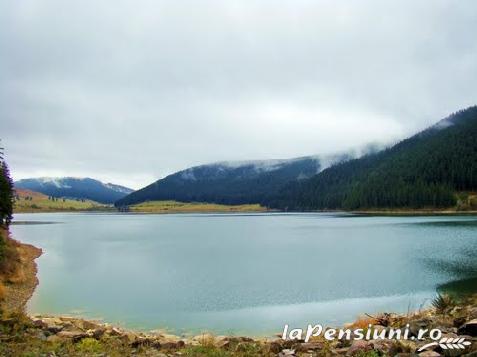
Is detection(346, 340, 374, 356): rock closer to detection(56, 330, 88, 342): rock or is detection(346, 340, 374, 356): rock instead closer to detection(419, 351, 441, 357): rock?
detection(419, 351, 441, 357): rock

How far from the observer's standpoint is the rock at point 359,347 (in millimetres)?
13264

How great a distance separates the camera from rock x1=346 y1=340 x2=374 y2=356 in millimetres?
13264

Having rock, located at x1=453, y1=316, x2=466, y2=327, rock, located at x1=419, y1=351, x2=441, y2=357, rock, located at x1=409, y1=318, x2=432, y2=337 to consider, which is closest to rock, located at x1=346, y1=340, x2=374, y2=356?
rock, located at x1=419, y1=351, x2=441, y2=357

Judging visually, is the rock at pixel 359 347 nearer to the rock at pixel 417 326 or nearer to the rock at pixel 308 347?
the rock at pixel 308 347

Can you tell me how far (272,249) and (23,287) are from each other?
124 ft

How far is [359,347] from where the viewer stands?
13.5 meters

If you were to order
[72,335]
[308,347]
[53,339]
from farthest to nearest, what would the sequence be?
[72,335]
[53,339]
[308,347]

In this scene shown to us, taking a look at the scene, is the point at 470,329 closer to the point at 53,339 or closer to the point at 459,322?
the point at 459,322

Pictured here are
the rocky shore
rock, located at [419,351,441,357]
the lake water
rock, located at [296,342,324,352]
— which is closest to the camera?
rock, located at [419,351,441,357]

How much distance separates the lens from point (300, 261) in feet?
180

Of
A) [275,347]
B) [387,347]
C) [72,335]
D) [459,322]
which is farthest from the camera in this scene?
[72,335]

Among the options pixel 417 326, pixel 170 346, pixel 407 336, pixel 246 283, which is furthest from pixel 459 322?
pixel 246 283

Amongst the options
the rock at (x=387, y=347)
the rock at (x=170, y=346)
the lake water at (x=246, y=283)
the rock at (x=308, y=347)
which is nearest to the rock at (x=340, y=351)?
the rock at (x=308, y=347)

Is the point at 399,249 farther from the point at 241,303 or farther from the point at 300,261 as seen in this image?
the point at 241,303
